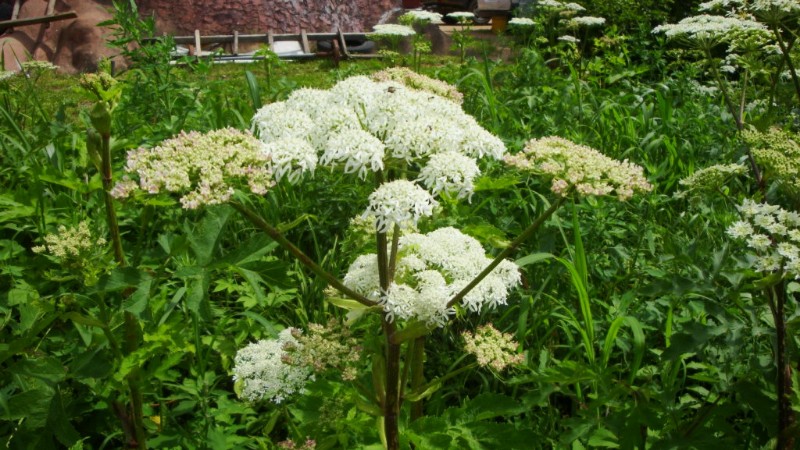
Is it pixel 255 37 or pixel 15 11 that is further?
pixel 255 37

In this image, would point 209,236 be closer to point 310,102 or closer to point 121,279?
point 121,279

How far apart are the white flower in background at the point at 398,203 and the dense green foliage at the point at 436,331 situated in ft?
0.96

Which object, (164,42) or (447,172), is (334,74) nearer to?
(164,42)

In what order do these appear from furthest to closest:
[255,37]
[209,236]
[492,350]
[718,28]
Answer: [255,37] < [718,28] < [492,350] < [209,236]

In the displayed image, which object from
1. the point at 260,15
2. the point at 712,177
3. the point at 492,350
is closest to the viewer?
the point at 492,350

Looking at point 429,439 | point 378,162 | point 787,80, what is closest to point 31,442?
point 429,439

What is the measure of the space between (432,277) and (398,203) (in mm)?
413

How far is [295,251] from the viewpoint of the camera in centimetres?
233

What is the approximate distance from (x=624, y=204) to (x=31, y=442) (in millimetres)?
3674

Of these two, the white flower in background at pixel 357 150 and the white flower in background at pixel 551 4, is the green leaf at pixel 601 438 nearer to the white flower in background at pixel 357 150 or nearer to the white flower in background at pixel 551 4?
the white flower in background at pixel 357 150

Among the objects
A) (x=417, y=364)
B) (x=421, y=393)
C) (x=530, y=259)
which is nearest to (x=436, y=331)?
(x=530, y=259)

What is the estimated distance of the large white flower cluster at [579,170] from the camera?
237cm

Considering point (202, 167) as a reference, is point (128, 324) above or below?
below

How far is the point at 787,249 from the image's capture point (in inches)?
94.3
